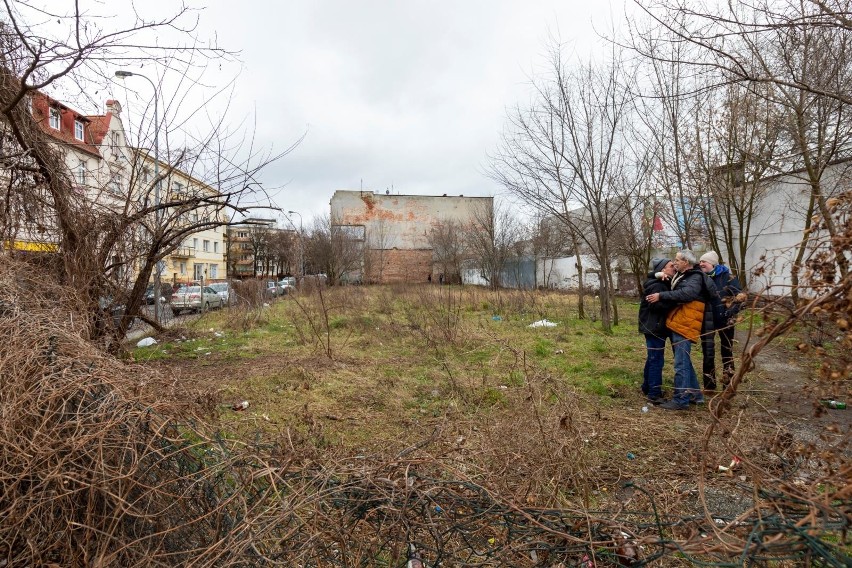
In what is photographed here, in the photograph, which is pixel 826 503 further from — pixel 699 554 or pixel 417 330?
pixel 417 330

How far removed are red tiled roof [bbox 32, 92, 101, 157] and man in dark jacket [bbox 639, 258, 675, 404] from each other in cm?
745

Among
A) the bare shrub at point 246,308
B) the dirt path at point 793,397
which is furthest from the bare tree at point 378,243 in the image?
the dirt path at point 793,397

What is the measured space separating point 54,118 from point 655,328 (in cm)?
816

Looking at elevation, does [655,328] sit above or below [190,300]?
above

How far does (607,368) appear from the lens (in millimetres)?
6797

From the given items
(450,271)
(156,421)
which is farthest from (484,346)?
(450,271)

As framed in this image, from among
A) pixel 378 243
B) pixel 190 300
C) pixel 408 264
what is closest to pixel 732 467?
pixel 190 300

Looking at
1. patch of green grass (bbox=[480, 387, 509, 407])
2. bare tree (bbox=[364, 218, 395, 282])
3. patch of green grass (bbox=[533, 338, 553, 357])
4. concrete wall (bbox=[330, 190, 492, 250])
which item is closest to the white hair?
patch of green grass (bbox=[480, 387, 509, 407])

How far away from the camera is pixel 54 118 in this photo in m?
6.01

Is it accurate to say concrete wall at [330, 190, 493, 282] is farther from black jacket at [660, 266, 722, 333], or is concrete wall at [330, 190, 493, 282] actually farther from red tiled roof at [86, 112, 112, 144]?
black jacket at [660, 266, 722, 333]

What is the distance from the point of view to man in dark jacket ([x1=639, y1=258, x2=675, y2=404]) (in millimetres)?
5250

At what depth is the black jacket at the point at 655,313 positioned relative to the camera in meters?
5.23

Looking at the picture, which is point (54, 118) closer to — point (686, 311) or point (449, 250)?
point (686, 311)

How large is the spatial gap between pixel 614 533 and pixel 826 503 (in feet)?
Result: 2.40
